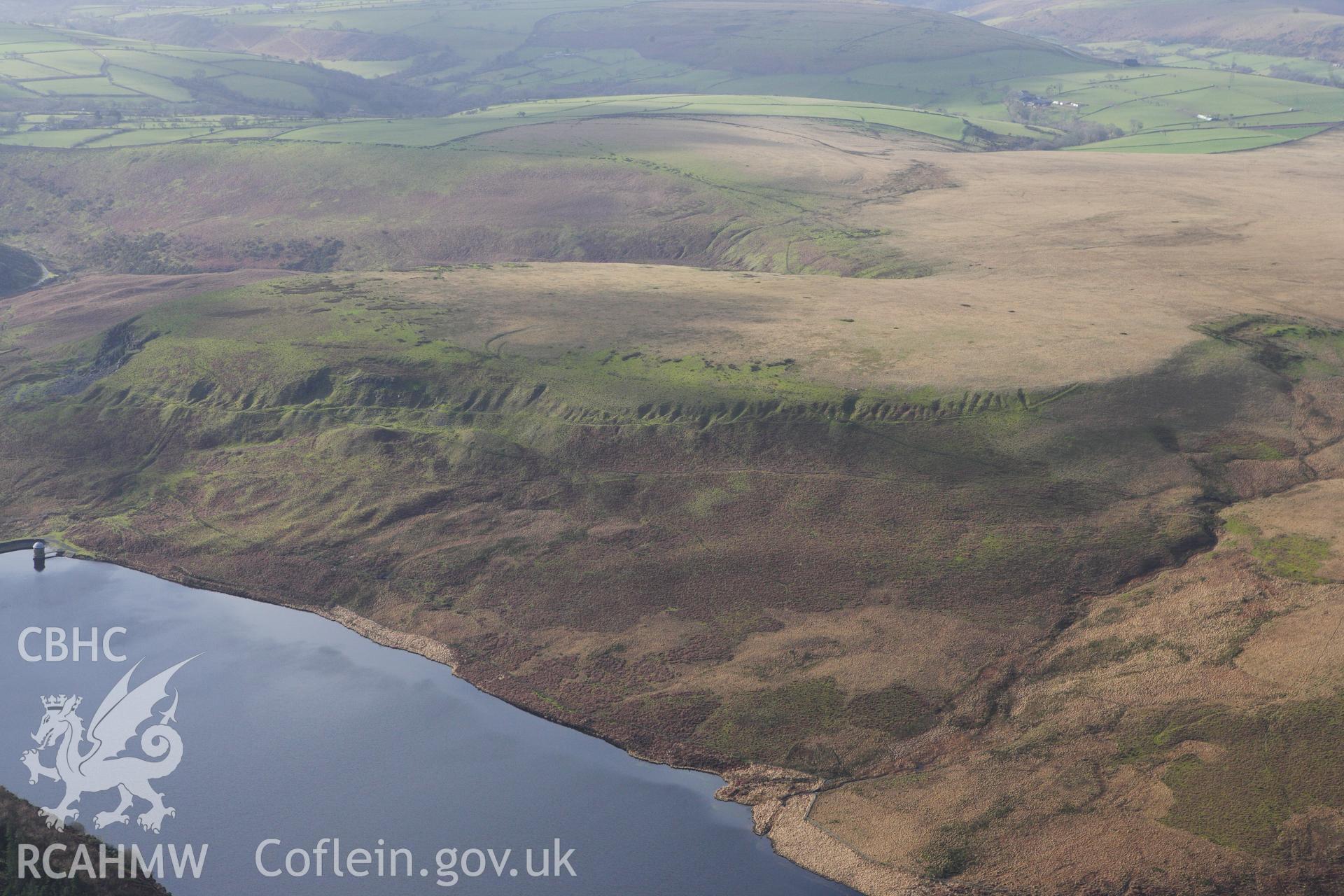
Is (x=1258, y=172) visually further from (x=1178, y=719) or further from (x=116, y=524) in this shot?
(x=116, y=524)

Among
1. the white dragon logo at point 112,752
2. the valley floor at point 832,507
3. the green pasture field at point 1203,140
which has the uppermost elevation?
the green pasture field at point 1203,140

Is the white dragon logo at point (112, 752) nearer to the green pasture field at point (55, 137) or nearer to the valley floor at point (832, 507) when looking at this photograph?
the valley floor at point (832, 507)

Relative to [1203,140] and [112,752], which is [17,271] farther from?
[1203,140]

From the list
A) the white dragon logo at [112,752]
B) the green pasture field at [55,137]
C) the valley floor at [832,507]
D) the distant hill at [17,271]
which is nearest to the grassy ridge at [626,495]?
the valley floor at [832,507]

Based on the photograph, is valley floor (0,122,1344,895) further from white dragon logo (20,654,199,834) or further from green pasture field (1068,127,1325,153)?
green pasture field (1068,127,1325,153)

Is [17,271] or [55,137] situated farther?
[55,137]

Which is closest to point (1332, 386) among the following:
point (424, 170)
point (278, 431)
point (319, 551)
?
point (319, 551)

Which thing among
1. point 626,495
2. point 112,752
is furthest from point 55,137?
point 112,752

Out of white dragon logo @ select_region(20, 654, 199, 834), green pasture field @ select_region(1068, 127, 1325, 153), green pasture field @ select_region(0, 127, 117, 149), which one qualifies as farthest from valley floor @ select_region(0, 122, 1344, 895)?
green pasture field @ select_region(1068, 127, 1325, 153)
